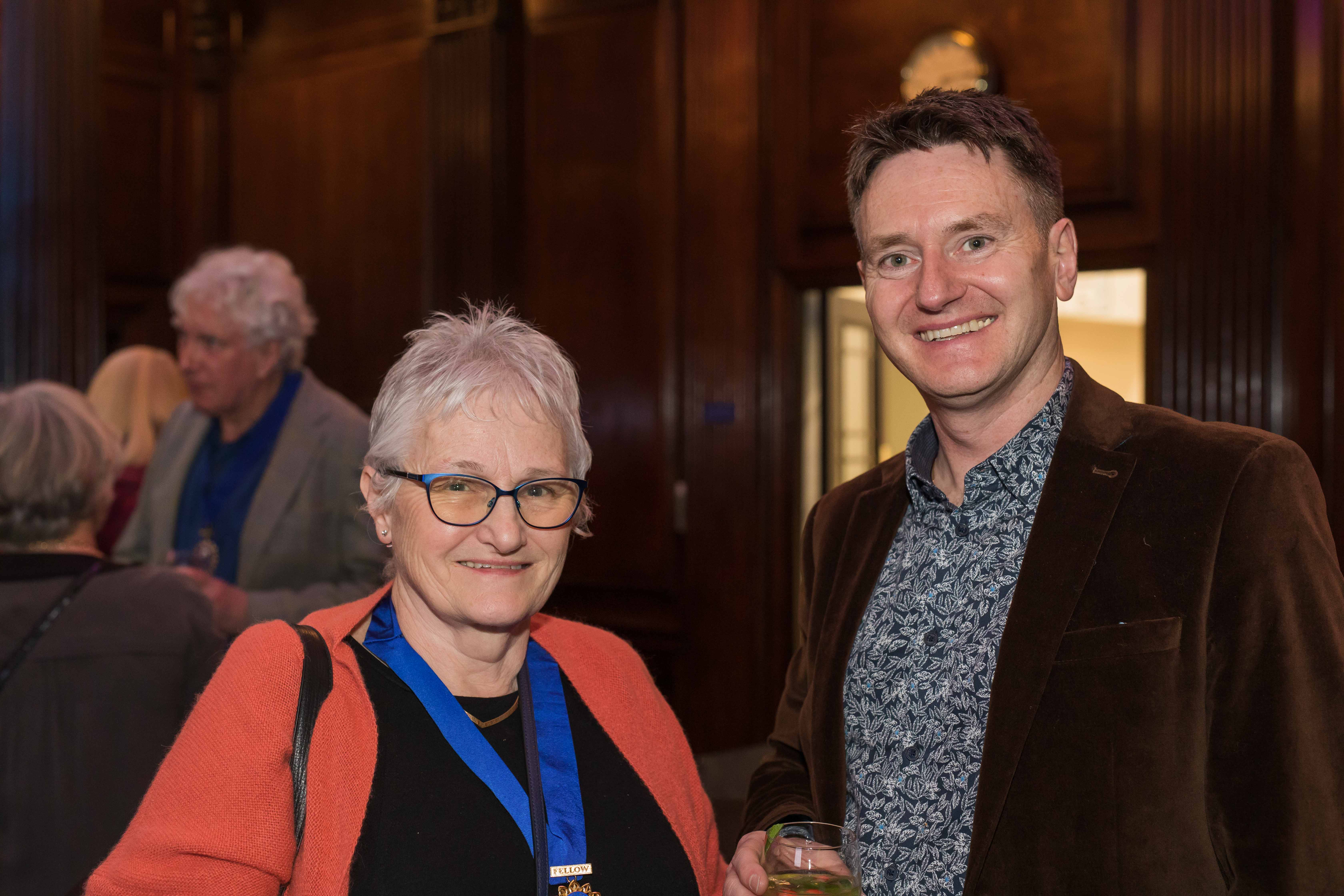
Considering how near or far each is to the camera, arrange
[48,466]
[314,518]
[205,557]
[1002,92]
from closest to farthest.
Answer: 1. [48,466]
2. [205,557]
3. [314,518]
4. [1002,92]

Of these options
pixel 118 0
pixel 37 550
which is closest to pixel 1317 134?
pixel 37 550

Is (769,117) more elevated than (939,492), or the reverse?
(769,117)

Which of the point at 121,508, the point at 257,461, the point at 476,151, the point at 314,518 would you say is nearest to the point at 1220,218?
the point at 314,518

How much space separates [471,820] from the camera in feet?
4.74

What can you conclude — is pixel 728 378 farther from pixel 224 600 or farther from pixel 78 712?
pixel 78 712

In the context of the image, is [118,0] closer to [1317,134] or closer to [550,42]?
[550,42]

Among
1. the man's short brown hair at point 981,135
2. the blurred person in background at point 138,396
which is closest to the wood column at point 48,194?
the blurred person in background at point 138,396

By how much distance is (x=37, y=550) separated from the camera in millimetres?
2316

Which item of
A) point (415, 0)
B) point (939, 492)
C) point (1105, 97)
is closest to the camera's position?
point (939, 492)

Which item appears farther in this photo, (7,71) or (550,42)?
(550,42)

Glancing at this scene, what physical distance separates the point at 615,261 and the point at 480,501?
3655 millimetres

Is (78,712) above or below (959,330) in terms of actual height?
below

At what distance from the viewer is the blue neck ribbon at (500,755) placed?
4.84ft

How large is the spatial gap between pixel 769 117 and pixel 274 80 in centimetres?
308
